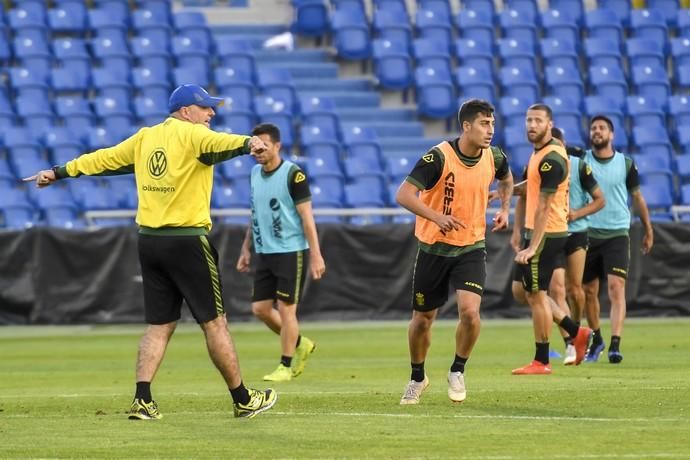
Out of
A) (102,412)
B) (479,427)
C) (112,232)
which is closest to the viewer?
(479,427)

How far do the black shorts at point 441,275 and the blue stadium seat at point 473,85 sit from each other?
18167 millimetres

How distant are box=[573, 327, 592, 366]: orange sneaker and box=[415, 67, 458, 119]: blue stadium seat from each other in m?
Answer: 14.4

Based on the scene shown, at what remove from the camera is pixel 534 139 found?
15.0m

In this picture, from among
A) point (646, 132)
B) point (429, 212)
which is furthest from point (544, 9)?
point (429, 212)

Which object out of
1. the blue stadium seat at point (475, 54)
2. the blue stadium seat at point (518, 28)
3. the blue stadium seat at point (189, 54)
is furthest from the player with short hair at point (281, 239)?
the blue stadium seat at point (518, 28)

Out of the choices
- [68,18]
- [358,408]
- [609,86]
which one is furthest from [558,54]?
[358,408]

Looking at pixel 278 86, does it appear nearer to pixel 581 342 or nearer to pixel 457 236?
pixel 581 342

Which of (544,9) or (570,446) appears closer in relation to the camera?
(570,446)

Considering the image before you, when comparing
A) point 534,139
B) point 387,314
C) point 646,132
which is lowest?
point 387,314

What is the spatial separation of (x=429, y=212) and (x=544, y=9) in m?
22.5

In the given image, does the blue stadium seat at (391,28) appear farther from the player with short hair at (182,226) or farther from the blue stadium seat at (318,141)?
the player with short hair at (182,226)

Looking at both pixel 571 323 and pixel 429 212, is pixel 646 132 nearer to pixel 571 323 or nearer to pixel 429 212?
pixel 571 323

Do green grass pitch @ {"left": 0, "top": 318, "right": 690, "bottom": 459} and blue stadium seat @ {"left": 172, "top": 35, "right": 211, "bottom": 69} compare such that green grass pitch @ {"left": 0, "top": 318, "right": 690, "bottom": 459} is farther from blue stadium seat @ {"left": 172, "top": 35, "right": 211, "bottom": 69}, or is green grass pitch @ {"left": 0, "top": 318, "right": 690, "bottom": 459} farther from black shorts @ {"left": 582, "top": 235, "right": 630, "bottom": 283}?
blue stadium seat @ {"left": 172, "top": 35, "right": 211, "bottom": 69}

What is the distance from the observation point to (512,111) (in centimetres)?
2923
